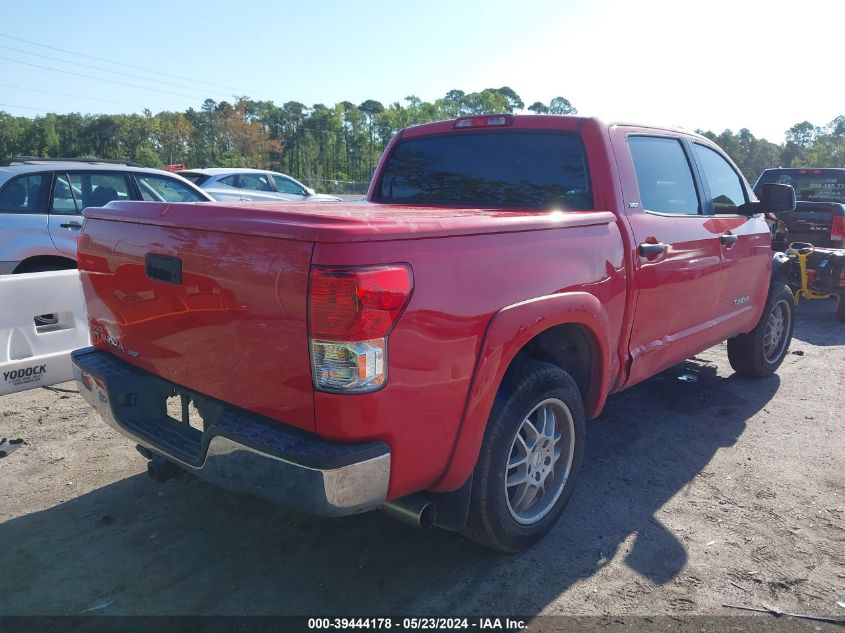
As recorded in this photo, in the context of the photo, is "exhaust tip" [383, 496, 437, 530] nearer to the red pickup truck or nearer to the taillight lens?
the red pickup truck

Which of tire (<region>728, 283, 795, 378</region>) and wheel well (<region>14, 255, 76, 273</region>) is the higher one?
wheel well (<region>14, 255, 76, 273</region>)

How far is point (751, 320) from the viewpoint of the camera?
5.26 m

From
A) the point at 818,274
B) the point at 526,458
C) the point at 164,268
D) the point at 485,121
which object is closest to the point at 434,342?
the point at 526,458

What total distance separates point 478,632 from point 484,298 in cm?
132

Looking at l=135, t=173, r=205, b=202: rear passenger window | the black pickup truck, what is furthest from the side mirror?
l=135, t=173, r=205, b=202: rear passenger window

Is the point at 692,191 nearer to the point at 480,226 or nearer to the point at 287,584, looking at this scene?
Result: the point at 480,226

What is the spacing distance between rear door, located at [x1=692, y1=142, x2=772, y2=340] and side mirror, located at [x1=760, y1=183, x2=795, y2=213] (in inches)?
6.4

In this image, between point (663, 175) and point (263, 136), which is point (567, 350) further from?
point (263, 136)

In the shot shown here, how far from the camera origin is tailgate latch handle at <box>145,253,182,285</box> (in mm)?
2549

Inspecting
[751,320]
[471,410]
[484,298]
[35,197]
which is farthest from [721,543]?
[35,197]

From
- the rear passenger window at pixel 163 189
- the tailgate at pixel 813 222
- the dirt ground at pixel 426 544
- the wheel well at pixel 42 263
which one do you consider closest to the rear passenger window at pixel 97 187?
the rear passenger window at pixel 163 189

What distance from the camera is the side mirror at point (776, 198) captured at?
4.82 metres

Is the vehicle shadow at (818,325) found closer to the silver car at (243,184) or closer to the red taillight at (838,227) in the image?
the red taillight at (838,227)

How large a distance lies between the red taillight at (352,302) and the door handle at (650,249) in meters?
1.90
